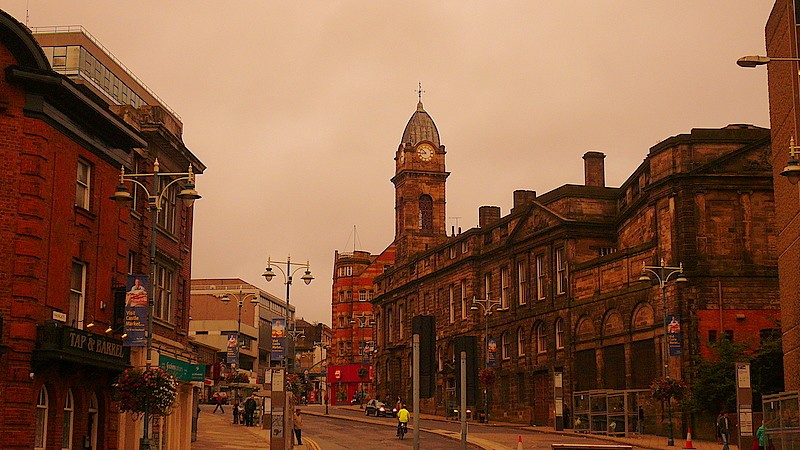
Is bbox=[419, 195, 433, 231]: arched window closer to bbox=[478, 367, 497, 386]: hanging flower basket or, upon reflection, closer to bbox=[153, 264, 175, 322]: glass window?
bbox=[478, 367, 497, 386]: hanging flower basket

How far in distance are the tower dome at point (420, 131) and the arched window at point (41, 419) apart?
87.5 meters

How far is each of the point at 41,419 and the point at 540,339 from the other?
48078 mm

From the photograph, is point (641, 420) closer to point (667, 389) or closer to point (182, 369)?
point (667, 389)

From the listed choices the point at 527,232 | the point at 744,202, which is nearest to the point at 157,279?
the point at 744,202

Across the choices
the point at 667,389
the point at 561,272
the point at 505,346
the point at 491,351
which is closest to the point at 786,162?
the point at 667,389

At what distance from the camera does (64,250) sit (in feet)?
92.9

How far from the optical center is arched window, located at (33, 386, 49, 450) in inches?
1069

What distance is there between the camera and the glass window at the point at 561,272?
68.6m

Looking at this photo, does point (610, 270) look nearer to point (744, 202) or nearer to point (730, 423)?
point (744, 202)

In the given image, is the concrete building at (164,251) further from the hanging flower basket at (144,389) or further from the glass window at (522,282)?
the glass window at (522,282)

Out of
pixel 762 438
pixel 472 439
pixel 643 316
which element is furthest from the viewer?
pixel 643 316

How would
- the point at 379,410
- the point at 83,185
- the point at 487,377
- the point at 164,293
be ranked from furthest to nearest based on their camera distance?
the point at 379,410 < the point at 487,377 < the point at 164,293 < the point at 83,185

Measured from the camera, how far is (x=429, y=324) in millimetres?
19734

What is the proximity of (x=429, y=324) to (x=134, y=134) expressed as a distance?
51.2ft
